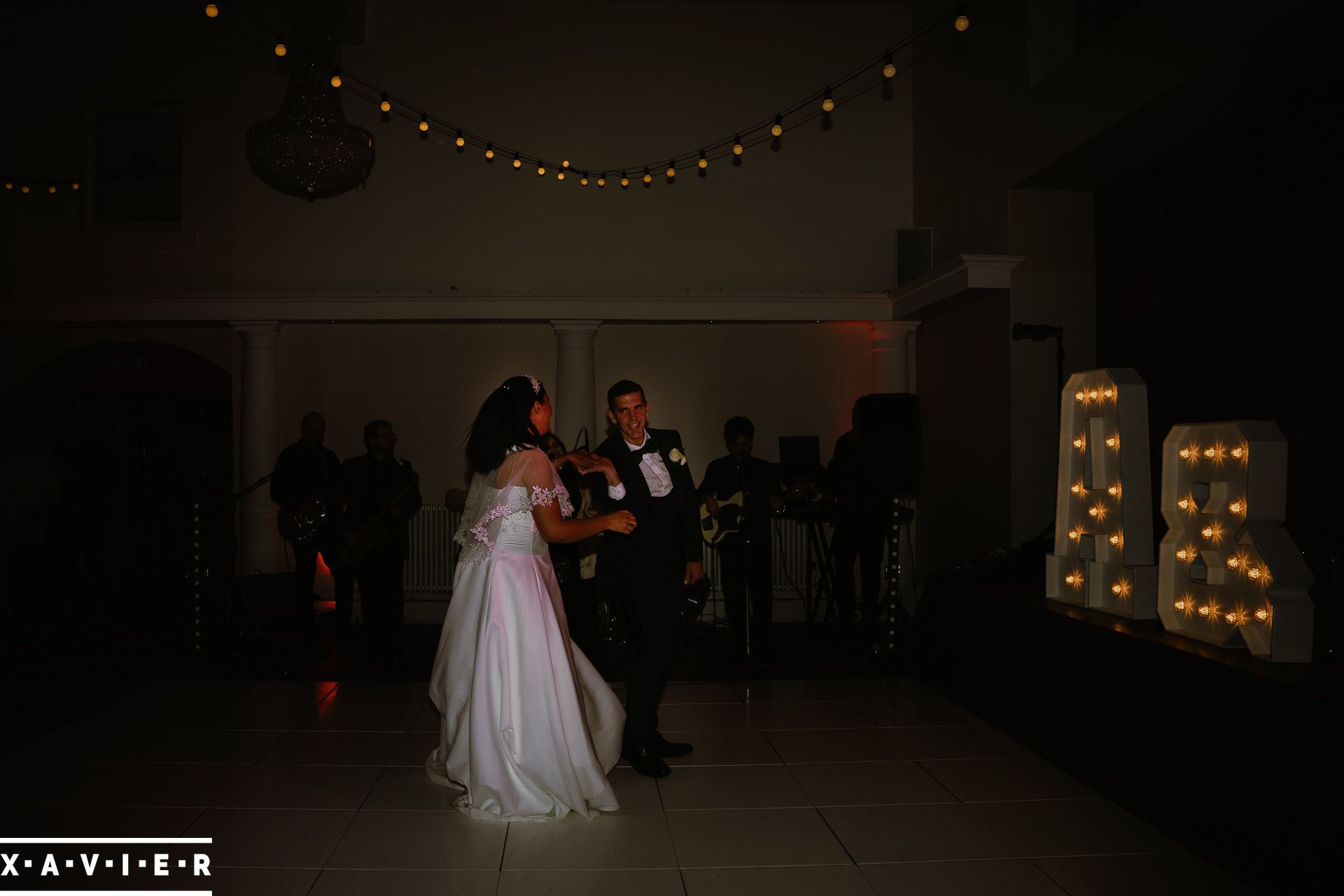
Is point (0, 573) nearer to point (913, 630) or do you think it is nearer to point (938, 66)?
point (913, 630)

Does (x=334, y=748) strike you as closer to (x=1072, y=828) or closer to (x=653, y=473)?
(x=653, y=473)

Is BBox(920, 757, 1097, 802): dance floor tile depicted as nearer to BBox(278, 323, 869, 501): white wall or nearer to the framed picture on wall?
BBox(278, 323, 869, 501): white wall

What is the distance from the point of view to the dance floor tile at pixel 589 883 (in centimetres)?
279

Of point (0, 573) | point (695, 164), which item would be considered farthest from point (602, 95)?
point (0, 573)

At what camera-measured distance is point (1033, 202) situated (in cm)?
603

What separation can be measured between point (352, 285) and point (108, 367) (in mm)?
2484

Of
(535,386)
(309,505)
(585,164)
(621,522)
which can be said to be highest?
(585,164)

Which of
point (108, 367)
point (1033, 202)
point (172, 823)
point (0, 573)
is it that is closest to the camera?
point (172, 823)

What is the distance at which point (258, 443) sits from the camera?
7.91m

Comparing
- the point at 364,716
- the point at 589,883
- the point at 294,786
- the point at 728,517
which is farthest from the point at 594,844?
the point at 728,517

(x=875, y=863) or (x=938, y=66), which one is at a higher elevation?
(x=938, y=66)

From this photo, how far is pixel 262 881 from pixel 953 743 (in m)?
2.91

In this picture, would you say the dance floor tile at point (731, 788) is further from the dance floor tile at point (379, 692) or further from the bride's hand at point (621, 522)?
the dance floor tile at point (379, 692)

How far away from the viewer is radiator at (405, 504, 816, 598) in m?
8.09
